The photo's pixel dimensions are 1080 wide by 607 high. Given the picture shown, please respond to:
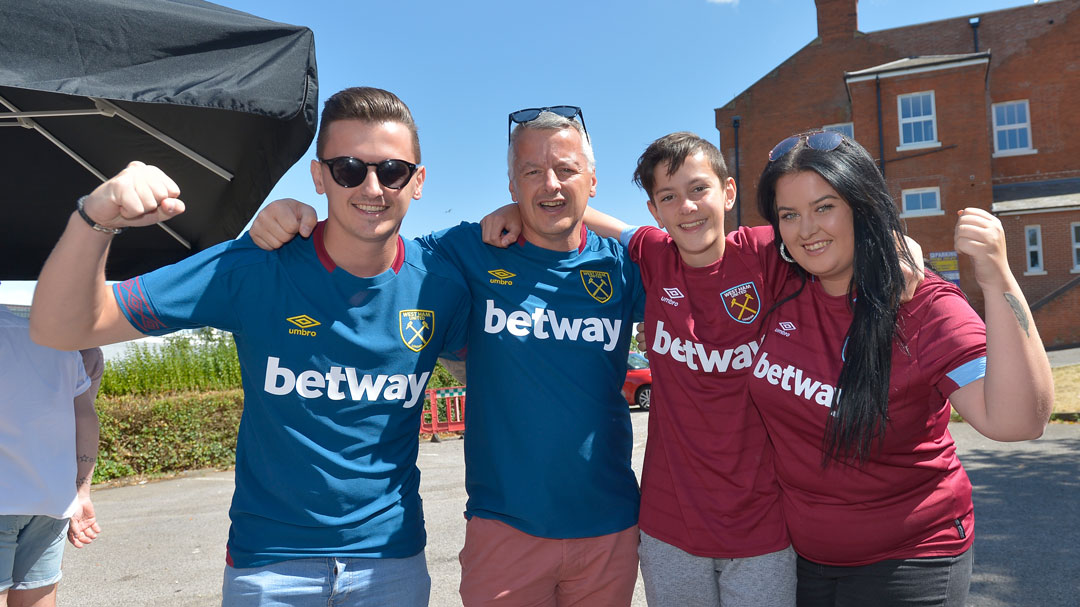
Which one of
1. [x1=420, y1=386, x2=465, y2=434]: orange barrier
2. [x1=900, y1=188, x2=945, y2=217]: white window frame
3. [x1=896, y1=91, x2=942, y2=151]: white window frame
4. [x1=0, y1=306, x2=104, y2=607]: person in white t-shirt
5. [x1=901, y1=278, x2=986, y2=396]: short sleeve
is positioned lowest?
[x1=420, y1=386, x2=465, y2=434]: orange barrier

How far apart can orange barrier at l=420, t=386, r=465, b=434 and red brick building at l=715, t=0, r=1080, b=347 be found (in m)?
18.1

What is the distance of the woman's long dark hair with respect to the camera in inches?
86.7

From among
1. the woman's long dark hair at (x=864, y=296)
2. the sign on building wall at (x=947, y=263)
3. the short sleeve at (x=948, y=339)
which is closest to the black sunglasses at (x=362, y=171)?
the woman's long dark hair at (x=864, y=296)

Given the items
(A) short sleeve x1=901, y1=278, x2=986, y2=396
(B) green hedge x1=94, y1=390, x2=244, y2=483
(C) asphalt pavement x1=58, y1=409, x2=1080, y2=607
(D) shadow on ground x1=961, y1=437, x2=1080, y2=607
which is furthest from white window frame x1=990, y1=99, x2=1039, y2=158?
(A) short sleeve x1=901, y1=278, x2=986, y2=396

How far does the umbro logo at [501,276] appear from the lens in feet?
9.21

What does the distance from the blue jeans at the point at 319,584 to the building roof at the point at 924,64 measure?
2858 cm

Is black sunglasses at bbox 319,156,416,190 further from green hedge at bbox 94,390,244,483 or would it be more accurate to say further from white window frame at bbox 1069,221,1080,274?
white window frame at bbox 1069,221,1080,274

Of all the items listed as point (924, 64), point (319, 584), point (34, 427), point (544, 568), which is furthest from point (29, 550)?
point (924, 64)

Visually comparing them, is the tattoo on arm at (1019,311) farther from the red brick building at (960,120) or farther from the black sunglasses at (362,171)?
the red brick building at (960,120)

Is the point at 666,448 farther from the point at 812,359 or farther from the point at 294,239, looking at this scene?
the point at 294,239

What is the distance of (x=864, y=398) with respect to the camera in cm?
219

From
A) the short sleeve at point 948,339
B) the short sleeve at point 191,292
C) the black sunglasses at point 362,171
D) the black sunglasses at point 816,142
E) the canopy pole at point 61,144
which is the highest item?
the canopy pole at point 61,144

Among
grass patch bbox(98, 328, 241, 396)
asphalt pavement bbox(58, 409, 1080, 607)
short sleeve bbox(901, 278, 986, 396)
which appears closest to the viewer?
short sleeve bbox(901, 278, 986, 396)

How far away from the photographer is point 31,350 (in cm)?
292
